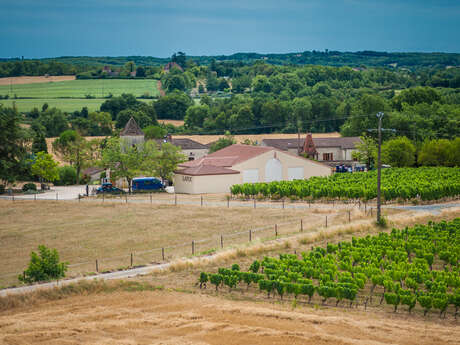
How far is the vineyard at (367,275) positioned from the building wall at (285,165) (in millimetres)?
36501

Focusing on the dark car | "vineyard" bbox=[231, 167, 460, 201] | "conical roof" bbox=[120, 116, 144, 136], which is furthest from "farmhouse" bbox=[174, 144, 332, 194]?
"conical roof" bbox=[120, 116, 144, 136]

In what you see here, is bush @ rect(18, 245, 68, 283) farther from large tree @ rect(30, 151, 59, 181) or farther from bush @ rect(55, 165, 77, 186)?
bush @ rect(55, 165, 77, 186)

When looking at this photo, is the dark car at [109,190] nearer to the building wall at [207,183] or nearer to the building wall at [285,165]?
the building wall at [207,183]

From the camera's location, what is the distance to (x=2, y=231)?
47594mm

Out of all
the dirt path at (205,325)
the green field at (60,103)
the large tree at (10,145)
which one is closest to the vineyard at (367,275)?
the dirt path at (205,325)

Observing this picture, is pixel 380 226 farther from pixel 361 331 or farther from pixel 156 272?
pixel 361 331

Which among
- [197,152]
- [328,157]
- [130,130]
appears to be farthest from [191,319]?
[328,157]

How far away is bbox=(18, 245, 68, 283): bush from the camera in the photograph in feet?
97.0

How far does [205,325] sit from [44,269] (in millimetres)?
11148

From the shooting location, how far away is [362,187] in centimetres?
5784

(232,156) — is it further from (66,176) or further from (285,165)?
(66,176)

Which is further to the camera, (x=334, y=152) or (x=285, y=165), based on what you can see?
(x=334, y=152)

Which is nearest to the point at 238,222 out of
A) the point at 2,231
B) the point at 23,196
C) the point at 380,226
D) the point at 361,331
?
the point at 380,226

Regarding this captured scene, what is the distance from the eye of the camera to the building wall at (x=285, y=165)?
72500mm
